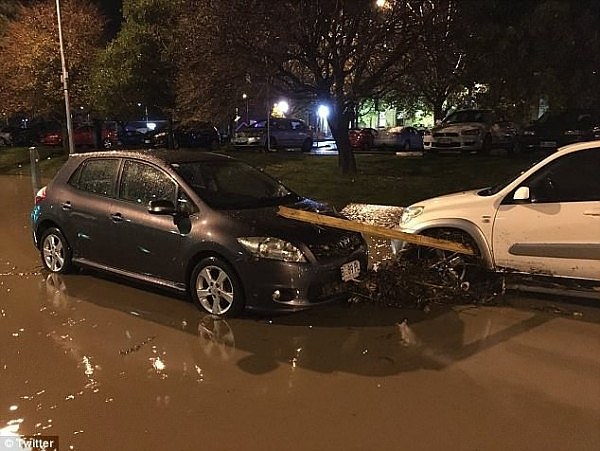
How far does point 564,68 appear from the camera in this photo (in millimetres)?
15250

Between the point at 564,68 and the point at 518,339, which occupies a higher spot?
the point at 564,68

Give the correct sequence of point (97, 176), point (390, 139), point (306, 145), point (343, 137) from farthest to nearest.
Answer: point (306, 145)
point (390, 139)
point (343, 137)
point (97, 176)

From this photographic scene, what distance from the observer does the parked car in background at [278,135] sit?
27.4 meters

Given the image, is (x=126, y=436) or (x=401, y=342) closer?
(x=126, y=436)

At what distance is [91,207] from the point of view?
22.7ft

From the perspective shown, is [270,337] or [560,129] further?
[560,129]

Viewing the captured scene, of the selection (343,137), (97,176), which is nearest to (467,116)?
(343,137)

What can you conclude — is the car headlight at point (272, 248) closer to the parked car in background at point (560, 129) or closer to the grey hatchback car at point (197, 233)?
the grey hatchback car at point (197, 233)

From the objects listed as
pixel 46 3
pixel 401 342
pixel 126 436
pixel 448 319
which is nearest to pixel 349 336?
pixel 401 342

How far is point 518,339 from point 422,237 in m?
1.36

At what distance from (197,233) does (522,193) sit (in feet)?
10.5

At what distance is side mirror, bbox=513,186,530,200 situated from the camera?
619 cm

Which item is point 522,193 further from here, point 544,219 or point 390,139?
point 390,139

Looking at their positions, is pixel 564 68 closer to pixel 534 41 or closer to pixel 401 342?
pixel 534 41
